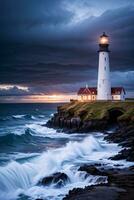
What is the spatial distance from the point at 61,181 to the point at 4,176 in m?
3.82

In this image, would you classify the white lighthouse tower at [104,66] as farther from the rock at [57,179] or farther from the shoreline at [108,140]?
the rock at [57,179]

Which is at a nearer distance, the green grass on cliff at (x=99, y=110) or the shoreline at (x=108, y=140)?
the shoreline at (x=108, y=140)

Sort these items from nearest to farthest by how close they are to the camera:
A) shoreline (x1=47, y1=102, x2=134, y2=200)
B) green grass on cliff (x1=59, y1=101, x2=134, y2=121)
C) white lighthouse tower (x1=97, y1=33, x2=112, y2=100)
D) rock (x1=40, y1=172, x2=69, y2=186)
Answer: shoreline (x1=47, y1=102, x2=134, y2=200) → rock (x1=40, y1=172, x2=69, y2=186) → green grass on cliff (x1=59, y1=101, x2=134, y2=121) → white lighthouse tower (x1=97, y1=33, x2=112, y2=100)

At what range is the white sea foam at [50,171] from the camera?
63.4 feet

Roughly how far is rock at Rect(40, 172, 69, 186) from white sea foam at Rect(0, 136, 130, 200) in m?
0.28

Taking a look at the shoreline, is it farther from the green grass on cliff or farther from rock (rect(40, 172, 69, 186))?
rock (rect(40, 172, 69, 186))

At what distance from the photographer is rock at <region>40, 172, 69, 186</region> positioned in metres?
19.9

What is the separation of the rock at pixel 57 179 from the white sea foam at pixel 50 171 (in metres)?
0.28

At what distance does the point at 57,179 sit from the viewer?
20047mm

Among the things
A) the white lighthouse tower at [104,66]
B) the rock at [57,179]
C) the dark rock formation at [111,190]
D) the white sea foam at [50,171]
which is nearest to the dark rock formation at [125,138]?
the white sea foam at [50,171]

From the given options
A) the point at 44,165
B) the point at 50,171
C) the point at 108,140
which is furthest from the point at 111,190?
the point at 108,140

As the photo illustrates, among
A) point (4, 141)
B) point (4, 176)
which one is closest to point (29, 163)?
point (4, 176)

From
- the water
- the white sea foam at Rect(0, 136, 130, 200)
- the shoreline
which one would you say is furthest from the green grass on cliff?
the white sea foam at Rect(0, 136, 130, 200)

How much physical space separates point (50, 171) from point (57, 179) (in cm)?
355
